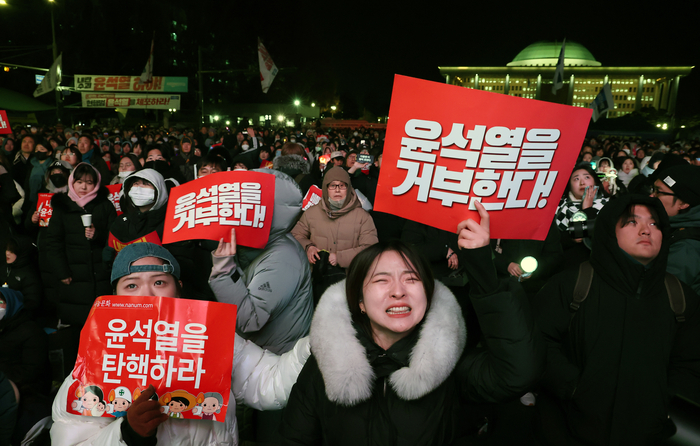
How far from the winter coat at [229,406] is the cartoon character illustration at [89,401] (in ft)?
0.20

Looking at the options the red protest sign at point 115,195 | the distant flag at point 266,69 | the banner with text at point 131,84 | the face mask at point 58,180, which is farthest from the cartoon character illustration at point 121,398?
the banner with text at point 131,84

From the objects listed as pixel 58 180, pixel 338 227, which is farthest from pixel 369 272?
pixel 58 180

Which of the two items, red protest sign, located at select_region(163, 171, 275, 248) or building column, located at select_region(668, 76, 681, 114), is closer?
red protest sign, located at select_region(163, 171, 275, 248)

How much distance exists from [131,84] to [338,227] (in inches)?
963

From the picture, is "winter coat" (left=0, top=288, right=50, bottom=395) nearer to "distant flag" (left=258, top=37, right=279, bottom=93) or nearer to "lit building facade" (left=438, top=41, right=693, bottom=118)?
"distant flag" (left=258, top=37, right=279, bottom=93)

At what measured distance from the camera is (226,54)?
48.7 m

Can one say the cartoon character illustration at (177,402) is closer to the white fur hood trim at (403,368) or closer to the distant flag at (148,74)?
the white fur hood trim at (403,368)

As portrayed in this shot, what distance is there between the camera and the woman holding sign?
4.85ft

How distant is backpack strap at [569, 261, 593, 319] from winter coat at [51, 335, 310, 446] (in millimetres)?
1302

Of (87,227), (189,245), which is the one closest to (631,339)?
(189,245)

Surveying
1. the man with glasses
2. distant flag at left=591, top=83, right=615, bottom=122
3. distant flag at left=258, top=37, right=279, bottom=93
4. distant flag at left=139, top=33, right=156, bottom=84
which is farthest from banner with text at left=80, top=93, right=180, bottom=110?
the man with glasses

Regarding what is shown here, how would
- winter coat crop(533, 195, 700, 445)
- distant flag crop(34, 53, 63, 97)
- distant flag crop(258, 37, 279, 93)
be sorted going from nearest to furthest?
winter coat crop(533, 195, 700, 445), distant flag crop(34, 53, 63, 97), distant flag crop(258, 37, 279, 93)

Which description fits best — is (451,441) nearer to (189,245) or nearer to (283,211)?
(283,211)

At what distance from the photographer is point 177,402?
5.35ft
